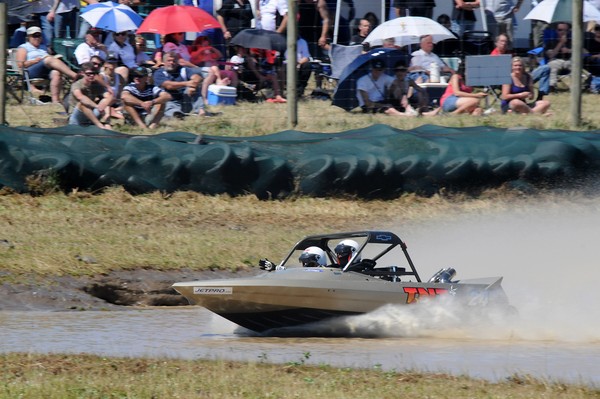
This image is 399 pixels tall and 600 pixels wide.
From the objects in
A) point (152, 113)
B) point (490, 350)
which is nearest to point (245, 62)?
point (152, 113)

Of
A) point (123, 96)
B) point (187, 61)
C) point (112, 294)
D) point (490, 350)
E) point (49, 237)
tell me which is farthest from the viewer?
point (187, 61)

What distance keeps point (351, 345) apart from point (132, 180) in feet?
15.8

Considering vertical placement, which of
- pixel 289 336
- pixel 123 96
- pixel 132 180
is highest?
pixel 123 96

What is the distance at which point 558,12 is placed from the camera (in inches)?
692

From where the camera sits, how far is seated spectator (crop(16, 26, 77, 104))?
14.8 meters

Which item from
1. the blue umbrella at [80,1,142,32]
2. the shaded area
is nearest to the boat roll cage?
the shaded area

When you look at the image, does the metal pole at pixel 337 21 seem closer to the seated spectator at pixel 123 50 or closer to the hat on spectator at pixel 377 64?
the hat on spectator at pixel 377 64

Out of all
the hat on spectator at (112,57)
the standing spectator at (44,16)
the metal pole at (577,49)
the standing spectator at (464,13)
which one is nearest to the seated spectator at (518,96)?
the metal pole at (577,49)

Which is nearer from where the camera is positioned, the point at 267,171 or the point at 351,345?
the point at 351,345

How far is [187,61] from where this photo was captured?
15.6 metres

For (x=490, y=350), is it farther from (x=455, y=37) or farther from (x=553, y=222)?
(x=455, y=37)

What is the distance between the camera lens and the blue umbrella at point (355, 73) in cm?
1487

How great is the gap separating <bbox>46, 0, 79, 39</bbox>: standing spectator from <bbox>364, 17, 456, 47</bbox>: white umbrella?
4922 millimetres

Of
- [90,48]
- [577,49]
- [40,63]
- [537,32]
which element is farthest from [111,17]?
[537,32]
